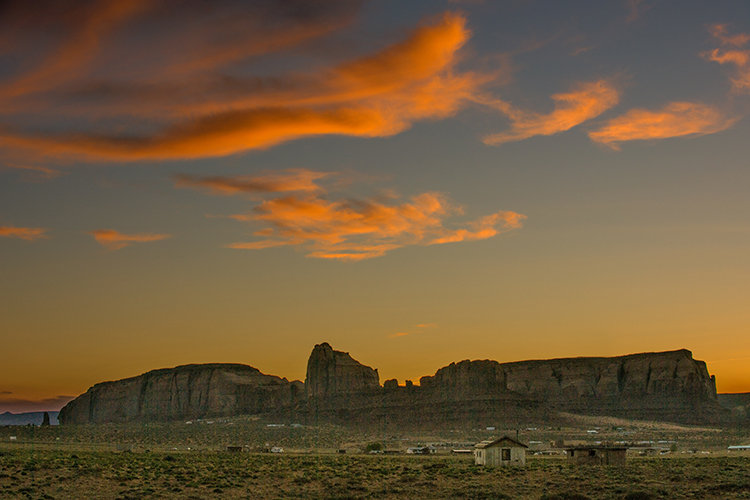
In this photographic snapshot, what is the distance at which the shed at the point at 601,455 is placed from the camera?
60.3 m

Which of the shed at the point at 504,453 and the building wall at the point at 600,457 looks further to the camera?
the shed at the point at 504,453

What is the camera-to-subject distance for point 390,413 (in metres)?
160

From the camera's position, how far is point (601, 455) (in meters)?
60.9

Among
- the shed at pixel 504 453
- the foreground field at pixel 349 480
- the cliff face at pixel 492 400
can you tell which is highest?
the cliff face at pixel 492 400

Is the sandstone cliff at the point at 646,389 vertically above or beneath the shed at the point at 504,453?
above

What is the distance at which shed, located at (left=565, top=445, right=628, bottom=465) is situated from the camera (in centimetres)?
6031

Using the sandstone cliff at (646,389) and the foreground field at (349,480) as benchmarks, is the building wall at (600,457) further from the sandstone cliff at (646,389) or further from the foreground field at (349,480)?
the sandstone cliff at (646,389)

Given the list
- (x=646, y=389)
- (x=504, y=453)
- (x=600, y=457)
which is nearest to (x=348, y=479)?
(x=504, y=453)

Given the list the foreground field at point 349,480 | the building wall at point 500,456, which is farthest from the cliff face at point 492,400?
the foreground field at point 349,480

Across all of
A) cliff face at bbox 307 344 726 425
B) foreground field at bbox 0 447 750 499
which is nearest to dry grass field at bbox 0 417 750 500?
foreground field at bbox 0 447 750 499

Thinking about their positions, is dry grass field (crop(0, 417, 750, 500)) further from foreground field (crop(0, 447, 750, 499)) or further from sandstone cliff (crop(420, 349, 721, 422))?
sandstone cliff (crop(420, 349, 721, 422))

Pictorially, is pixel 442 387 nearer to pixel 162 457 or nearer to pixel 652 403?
pixel 652 403

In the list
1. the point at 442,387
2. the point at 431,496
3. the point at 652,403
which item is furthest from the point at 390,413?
the point at 431,496

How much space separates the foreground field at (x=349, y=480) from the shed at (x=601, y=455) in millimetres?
1225
